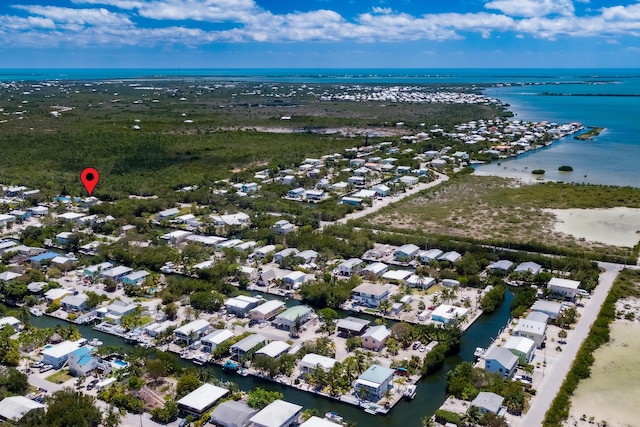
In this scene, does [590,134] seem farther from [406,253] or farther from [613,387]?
[613,387]

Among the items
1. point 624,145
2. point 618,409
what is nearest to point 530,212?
point 618,409

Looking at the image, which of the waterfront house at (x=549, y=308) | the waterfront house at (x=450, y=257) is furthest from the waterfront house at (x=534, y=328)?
the waterfront house at (x=450, y=257)

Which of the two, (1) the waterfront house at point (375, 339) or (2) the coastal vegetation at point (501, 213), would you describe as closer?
(1) the waterfront house at point (375, 339)

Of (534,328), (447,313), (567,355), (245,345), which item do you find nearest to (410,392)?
(447,313)

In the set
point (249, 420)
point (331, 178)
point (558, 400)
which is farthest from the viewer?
point (331, 178)

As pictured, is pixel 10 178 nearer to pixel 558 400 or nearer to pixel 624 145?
pixel 558 400

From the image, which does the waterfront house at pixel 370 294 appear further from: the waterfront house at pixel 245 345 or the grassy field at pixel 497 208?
the grassy field at pixel 497 208

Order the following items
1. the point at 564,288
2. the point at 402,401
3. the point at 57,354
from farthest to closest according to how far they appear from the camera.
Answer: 1. the point at 564,288
2. the point at 57,354
3. the point at 402,401
